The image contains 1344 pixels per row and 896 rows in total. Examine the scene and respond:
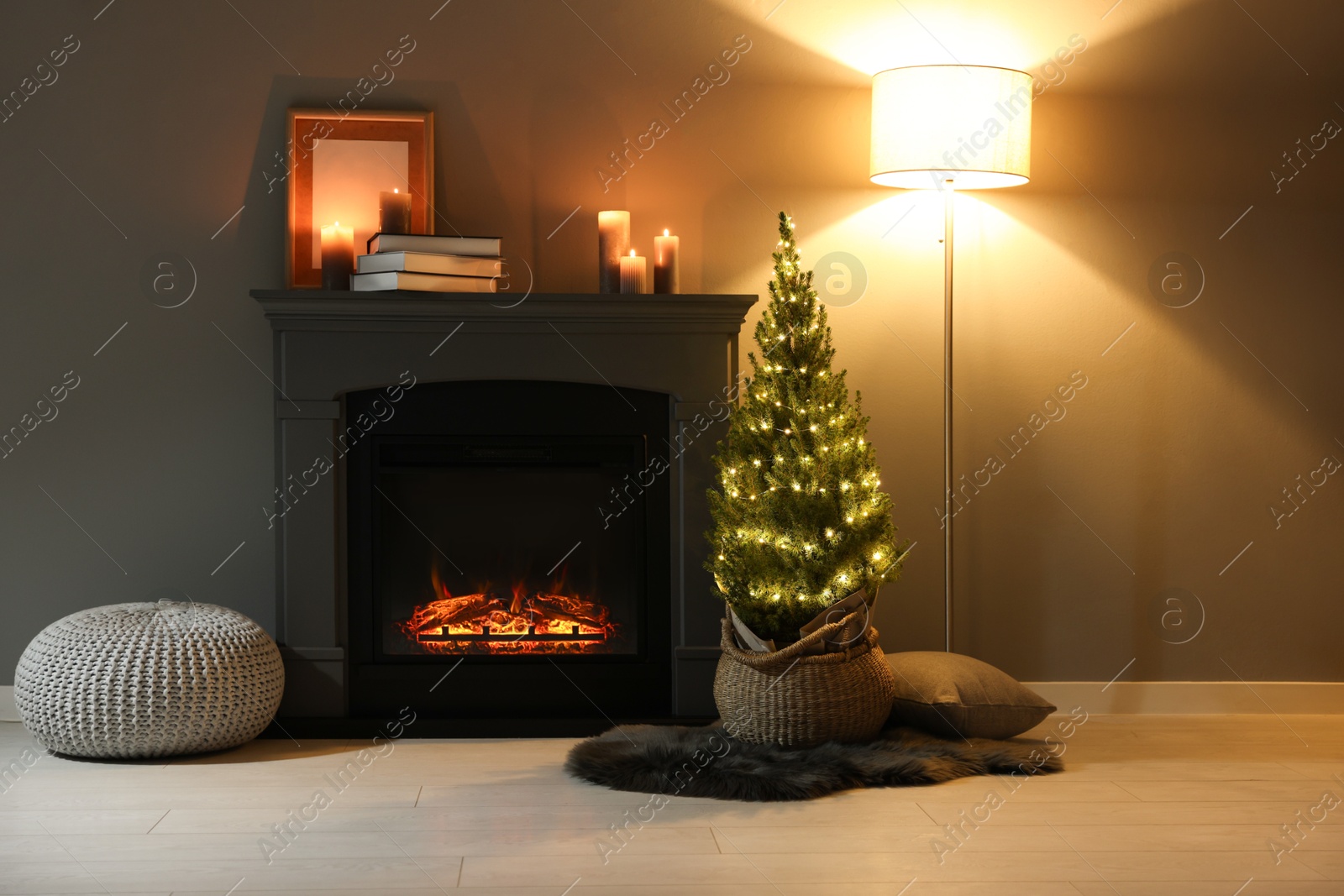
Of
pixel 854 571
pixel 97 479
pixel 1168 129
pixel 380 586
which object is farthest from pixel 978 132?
pixel 97 479

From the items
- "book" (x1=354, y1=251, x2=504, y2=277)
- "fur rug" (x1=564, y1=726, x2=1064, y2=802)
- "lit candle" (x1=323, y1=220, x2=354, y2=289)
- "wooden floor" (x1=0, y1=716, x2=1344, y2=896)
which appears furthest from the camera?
"lit candle" (x1=323, y1=220, x2=354, y2=289)

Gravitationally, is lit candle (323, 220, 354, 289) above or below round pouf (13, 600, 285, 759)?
above

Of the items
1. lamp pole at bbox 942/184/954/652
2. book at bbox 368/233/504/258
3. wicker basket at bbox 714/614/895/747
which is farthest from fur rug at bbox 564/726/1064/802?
book at bbox 368/233/504/258

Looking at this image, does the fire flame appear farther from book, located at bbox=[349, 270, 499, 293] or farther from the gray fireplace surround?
book, located at bbox=[349, 270, 499, 293]

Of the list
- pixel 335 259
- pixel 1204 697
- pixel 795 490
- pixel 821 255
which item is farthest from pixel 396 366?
pixel 1204 697

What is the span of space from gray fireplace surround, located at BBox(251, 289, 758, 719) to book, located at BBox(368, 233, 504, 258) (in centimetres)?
12

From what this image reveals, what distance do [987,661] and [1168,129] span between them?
1.64 meters

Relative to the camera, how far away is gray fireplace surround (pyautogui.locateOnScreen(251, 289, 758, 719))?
9.71 feet

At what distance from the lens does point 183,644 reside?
2697 mm

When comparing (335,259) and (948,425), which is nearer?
(335,259)

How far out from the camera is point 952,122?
2934 millimetres

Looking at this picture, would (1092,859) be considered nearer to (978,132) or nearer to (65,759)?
(978,132)

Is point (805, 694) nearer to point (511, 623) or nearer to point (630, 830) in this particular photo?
point (630, 830)

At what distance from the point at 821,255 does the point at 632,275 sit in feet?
1.95
